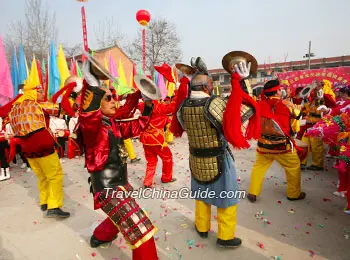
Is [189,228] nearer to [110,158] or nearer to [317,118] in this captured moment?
[110,158]

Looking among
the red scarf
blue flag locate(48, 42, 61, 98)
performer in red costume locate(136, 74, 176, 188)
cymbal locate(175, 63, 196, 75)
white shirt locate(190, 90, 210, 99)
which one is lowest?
performer in red costume locate(136, 74, 176, 188)

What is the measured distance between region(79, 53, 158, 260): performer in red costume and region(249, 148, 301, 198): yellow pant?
2.23 m

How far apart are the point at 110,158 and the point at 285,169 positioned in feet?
9.31

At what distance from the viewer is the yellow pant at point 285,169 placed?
3693 millimetres

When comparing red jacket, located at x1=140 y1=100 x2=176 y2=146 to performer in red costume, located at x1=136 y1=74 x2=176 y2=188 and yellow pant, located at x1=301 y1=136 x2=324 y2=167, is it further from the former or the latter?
yellow pant, located at x1=301 y1=136 x2=324 y2=167

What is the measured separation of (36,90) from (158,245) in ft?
9.14

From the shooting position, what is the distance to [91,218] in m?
3.60

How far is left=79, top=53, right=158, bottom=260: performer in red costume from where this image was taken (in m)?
2.00

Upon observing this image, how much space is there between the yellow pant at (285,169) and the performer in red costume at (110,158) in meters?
2.23

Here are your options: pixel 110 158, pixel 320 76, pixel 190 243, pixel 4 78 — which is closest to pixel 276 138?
pixel 190 243

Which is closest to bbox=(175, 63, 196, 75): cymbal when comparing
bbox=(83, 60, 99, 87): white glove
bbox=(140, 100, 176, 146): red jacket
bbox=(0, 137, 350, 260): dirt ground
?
bbox=(83, 60, 99, 87): white glove

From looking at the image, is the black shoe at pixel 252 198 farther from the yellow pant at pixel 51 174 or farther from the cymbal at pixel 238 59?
the yellow pant at pixel 51 174

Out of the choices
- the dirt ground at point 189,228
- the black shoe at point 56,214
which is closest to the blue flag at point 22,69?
the dirt ground at point 189,228

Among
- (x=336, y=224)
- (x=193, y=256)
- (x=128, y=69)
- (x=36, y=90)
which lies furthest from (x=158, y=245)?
(x=128, y=69)
